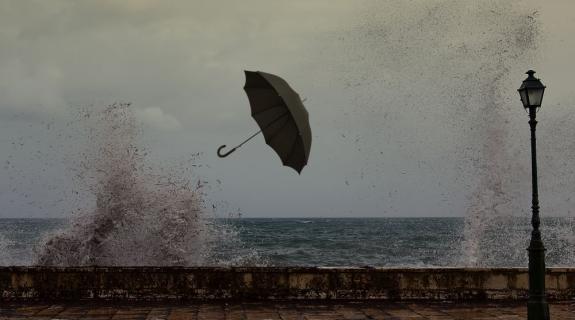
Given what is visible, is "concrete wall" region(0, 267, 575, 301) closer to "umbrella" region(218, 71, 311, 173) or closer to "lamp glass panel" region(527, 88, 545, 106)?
"umbrella" region(218, 71, 311, 173)

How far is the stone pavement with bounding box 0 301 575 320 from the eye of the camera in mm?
7430

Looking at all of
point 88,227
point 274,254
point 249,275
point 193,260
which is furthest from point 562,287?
point 274,254

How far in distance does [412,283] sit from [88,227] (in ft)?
28.6

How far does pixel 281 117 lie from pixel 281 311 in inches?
94.4

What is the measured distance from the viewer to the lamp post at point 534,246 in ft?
22.7

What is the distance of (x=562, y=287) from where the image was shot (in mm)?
8844

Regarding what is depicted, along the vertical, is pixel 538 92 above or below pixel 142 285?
above

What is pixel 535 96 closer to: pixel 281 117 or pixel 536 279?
pixel 536 279

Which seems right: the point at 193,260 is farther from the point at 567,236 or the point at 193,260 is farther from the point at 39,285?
the point at 567,236

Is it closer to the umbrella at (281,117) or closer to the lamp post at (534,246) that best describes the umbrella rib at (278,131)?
the umbrella at (281,117)

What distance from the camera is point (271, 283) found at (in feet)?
28.0

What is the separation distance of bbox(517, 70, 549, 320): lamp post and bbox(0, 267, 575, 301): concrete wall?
1777mm

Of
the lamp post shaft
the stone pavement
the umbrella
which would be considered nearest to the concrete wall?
the stone pavement

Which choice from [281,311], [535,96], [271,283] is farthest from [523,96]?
[271,283]
